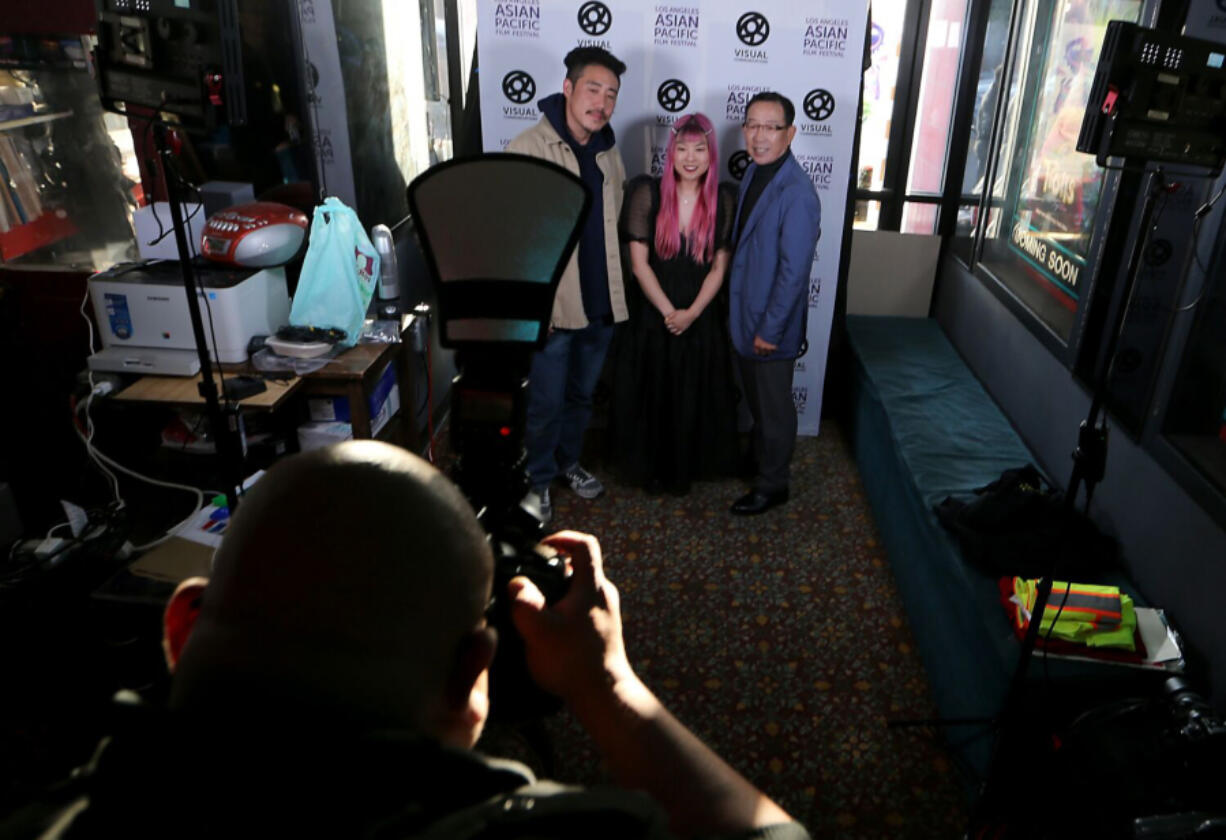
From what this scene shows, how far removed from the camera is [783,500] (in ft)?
11.0

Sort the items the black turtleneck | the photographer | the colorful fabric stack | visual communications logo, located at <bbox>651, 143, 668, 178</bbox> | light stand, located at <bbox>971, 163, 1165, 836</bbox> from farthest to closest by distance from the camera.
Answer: visual communications logo, located at <bbox>651, 143, 668, 178</bbox>, the black turtleneck, the colorful fabric stack, light stand, located at <bbox>971, 163, 1165, 836</bbox>, the photographer

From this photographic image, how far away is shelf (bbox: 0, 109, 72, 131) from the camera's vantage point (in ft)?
9.15

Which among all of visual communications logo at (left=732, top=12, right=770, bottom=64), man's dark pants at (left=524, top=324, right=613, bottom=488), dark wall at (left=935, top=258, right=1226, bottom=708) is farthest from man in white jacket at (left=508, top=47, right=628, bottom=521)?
dark wall at (left=935, top=258, right=1226, bottom=708)

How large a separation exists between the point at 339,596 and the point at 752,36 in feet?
10.3

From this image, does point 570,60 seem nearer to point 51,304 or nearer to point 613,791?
point 51,304

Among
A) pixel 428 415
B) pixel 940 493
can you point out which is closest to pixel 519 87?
pixel 428 415

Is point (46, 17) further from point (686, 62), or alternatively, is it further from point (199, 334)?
point (686, 62)

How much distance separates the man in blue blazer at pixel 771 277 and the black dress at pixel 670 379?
134mm

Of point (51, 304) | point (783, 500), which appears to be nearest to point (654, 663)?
point (783, 500)

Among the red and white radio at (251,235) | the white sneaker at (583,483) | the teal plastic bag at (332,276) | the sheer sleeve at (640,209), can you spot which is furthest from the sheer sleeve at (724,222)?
the red and white radio at (251,235)

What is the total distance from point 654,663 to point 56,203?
106 inches

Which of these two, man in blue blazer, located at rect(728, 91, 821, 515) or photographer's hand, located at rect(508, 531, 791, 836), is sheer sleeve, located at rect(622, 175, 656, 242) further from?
photographer's hand, located at rect(508, 531, 791, 836)

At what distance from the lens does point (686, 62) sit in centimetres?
328

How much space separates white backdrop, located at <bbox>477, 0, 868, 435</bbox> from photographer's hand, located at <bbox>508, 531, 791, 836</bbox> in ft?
8.22
